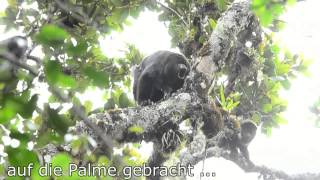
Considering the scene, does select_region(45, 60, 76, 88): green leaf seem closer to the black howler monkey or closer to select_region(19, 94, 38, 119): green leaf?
select_region(19, 94, 38, 119): green leaf

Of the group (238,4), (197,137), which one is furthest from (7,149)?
(238,4)

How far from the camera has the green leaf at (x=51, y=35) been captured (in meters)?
0.81

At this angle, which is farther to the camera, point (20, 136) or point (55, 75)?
point (20, 136)

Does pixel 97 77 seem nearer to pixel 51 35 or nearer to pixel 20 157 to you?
pixel 51 35

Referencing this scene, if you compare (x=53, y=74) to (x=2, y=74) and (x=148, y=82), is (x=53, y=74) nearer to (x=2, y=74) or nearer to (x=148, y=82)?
(x=2, y=74)

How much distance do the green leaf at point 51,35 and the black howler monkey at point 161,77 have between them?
10.9 ft

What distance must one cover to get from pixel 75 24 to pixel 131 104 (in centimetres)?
106

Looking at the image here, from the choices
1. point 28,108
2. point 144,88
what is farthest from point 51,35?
point 144,88

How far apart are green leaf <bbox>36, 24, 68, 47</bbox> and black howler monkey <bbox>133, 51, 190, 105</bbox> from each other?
3316 mm

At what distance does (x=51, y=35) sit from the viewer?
32.2 inches

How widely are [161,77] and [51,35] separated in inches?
138

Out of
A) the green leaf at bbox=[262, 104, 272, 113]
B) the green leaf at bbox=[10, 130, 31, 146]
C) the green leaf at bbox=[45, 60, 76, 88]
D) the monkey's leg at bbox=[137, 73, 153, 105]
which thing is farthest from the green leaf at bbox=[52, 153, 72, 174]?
the green leaf at bbox=[262, 104, 272, 113]

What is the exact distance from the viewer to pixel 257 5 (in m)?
1.36

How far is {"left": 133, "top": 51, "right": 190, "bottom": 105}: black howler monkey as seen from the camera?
4250mm
